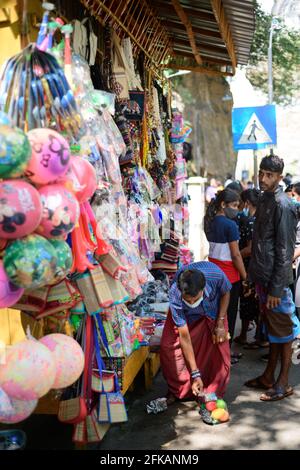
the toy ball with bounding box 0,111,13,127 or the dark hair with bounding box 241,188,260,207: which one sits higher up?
the toy ball with bounding box 0,111,13,127

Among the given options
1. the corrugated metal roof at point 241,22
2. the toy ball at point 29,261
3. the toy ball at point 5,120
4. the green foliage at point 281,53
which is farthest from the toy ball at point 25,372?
the green foliage at point 281,53

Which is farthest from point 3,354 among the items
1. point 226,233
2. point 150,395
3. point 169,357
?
point 226,233

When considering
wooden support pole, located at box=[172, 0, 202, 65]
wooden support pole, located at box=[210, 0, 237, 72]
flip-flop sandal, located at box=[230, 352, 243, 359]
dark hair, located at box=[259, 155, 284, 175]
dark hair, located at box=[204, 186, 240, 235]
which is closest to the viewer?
dark hair, located at box=[259, 155, 284, 175]

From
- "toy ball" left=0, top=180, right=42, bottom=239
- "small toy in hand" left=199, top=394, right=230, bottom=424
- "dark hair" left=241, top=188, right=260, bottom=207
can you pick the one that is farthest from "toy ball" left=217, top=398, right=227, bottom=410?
"dark hair" left=241, top=188, right=260, bottom=207

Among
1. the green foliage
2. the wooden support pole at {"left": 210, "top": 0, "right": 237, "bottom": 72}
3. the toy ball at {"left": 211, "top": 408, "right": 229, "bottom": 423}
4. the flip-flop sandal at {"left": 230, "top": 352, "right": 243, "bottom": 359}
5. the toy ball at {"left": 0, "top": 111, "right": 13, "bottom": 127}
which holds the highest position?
the green foliage

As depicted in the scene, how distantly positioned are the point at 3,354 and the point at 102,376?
1099mm

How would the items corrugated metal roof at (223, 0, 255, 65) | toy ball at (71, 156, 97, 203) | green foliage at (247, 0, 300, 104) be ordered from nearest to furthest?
toy ball at (71, 156, 97, 203), corrugated metal roof at (223, 0, 255, 65), green foliage at (247, 0, 300, 104)

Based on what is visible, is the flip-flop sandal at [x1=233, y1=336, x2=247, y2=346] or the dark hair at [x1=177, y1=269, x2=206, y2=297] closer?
the dark hair at [x1=177, y1=269, x2=206, y2=297]

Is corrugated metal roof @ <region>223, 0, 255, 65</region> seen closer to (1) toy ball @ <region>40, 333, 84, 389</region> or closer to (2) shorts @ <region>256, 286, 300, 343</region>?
(2) shorts @ <region>256, 286, 300, 343</region>

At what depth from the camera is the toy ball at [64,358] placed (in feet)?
9.13

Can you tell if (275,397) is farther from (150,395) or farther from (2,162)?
(2,162)

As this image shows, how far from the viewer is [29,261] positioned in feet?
8.00

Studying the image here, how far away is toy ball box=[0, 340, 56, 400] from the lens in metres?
2.60

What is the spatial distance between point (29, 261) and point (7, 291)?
215mm
